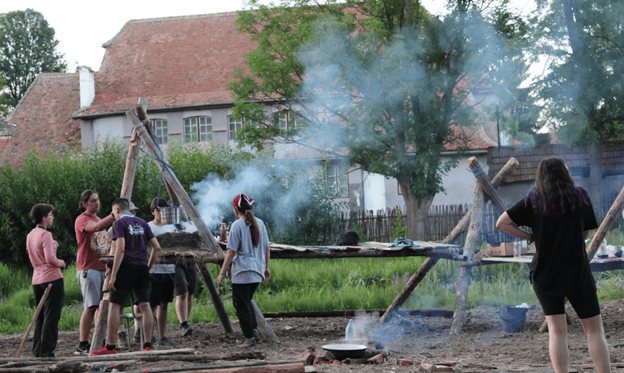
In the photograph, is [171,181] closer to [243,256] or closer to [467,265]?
[243,256]

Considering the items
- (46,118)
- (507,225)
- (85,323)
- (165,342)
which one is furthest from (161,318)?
(46,118)

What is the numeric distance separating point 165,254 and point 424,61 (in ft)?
37.2

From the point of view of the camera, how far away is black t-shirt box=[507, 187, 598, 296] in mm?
5055

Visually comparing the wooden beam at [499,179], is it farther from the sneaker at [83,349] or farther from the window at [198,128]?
the window at [198,128]

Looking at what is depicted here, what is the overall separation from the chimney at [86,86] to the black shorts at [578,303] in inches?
1017

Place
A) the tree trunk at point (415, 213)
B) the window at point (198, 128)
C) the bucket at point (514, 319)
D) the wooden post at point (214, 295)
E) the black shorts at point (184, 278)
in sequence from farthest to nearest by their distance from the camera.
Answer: the window at point (198, 128)
the tree trunk at point (415, 213)
the black shorts at point (184, 278)
the wooden post at point (214, 295)
the bucket at point (514, 319)

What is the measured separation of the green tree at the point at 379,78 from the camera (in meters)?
18.0

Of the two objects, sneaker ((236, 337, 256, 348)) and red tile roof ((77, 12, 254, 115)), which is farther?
red tile roof ((77, 12, 254, 115))

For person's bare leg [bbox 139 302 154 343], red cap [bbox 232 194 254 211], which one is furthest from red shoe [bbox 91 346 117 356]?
red cap [bbox 232 194 254 211]

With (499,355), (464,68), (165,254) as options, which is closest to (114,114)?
(464,68)

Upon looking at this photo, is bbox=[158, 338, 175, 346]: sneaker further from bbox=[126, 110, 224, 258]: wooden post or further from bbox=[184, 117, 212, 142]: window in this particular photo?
bbox=[184, 117, 212, 142]: window

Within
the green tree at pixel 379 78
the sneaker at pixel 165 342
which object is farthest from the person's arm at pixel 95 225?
the green tree at pixel 379 78

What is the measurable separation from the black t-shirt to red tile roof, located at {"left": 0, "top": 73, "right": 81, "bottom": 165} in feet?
82.9

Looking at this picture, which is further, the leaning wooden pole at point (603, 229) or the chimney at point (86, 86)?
the chimney at point (86, 86)
